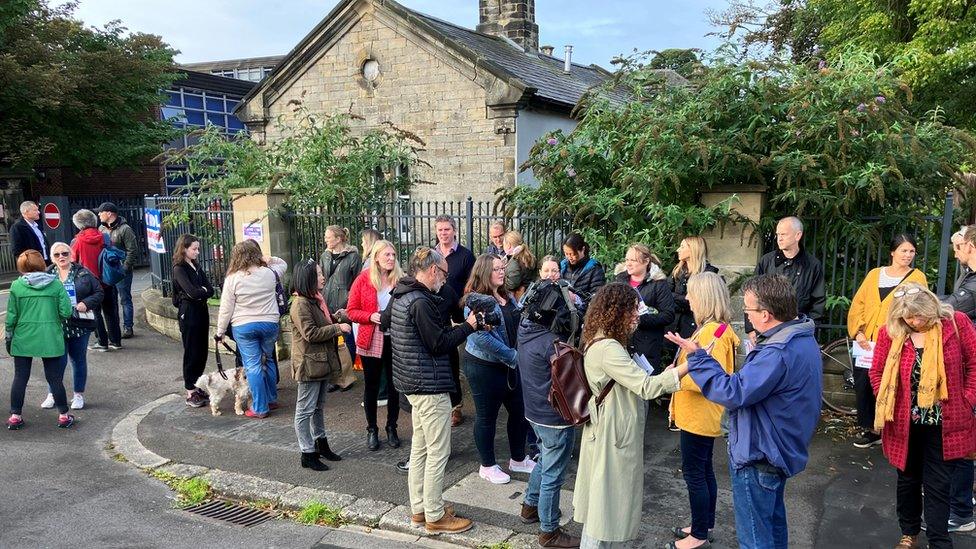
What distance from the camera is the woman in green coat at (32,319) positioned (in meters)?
6.36

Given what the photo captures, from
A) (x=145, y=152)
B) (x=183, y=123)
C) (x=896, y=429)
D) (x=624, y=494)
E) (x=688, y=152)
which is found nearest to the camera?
(x=624, y=494)

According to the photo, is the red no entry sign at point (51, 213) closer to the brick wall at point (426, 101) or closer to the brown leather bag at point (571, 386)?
the brick wall at point (426, 101)

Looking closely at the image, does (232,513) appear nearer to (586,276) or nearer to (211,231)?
(586,276)

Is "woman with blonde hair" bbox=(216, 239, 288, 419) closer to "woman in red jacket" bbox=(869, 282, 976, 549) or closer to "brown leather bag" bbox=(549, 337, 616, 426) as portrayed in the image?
"brown leather bag" bbox=(549, 337, 616, 426)

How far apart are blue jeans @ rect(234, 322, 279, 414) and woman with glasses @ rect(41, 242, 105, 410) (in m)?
1.66

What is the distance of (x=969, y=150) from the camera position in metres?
6.61

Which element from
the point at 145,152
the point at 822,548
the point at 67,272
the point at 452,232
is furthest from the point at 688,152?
the point at 145,152

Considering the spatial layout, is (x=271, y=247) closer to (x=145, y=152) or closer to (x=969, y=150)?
(x=969, y=150)

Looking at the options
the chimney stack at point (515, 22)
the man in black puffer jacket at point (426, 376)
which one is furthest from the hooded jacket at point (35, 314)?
the chimney stack at point (515, 22)

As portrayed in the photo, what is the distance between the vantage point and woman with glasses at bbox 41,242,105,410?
6.80 meters

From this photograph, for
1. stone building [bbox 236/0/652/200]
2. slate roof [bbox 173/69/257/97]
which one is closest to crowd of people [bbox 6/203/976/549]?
stone building [bbox 236/0/652/200]

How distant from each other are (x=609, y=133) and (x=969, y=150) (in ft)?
11.4

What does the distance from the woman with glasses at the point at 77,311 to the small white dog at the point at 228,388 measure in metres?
1.31

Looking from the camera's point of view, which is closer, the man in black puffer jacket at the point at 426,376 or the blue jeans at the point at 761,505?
the blue jeans at the point at 761,505
